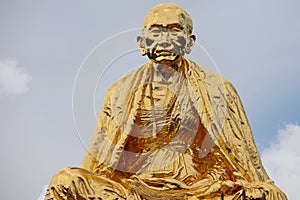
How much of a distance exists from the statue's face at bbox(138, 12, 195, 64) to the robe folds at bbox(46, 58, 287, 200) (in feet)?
0.89

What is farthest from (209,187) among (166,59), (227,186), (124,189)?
(166,59)

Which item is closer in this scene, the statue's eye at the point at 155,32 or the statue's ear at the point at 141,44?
the statue's eye at the point at 155,32

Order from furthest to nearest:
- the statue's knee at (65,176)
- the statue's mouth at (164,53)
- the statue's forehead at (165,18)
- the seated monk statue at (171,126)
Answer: the statue's forehead at (165,18)
the statue's mouth at (164,53)
the seated monk statue at (171,126)
the statue's knee at (65,176)

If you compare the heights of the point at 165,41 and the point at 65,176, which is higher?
the point at 165,41

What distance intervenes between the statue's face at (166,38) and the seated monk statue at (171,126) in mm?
12

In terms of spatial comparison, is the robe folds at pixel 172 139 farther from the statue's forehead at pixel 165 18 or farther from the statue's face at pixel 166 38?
the statue's forehead at pixel 165 18

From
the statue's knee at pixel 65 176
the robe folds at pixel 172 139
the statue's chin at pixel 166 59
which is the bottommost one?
the statue's knee at pixel 65 176

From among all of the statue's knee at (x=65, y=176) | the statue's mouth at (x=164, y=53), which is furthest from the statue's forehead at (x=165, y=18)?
the statue's knee at (x=65, y=176)

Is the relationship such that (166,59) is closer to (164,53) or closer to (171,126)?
(164,53)

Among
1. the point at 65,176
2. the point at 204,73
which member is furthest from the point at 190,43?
the point at 65,176

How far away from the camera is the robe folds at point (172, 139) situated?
32.5 feet

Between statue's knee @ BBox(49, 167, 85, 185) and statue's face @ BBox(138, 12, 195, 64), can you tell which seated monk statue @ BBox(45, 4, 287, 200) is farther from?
statue's knee @ BBox(49, 167, 85, 185)

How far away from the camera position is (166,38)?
420 inches

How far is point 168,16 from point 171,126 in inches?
52.0
